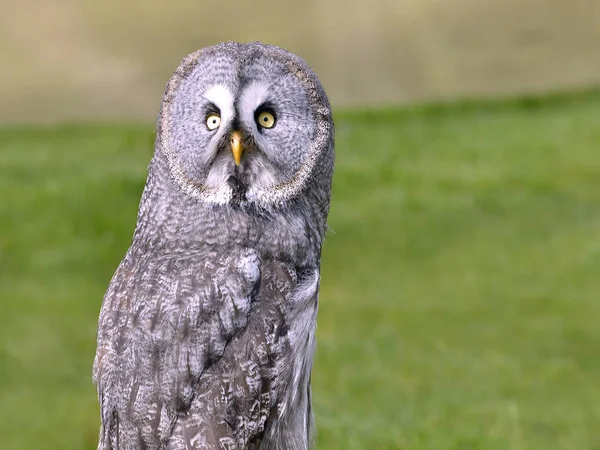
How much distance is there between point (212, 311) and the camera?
280 cm

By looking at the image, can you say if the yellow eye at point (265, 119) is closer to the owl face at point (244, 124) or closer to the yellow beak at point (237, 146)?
the owl face at point (244, 124)

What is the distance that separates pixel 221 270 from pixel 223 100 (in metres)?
0.49

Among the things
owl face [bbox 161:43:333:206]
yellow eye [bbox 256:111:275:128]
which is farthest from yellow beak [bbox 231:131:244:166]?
yellow eye [bbox 256:111:275:128]

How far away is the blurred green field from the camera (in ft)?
19.4

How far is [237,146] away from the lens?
9.04 ft

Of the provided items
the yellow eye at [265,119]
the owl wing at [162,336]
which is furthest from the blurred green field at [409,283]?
the yellow eye at [265,119]

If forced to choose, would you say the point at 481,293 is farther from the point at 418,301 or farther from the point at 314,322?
the point at 314,322

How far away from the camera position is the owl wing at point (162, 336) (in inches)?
108

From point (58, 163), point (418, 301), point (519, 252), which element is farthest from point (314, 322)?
point (58, 163)

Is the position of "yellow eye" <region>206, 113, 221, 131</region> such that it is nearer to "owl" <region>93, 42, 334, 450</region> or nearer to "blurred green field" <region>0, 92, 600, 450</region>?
"owl" <region>93, 42, 334, 450</region>

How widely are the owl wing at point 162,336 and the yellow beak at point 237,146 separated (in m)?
0.31

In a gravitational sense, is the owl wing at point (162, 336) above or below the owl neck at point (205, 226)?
below

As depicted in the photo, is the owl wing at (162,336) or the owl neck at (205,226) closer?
the owl wing at (162,336)

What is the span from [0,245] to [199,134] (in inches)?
255
